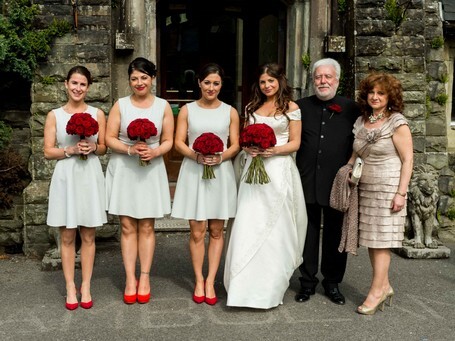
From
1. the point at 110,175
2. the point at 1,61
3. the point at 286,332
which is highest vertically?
the point at 1,61

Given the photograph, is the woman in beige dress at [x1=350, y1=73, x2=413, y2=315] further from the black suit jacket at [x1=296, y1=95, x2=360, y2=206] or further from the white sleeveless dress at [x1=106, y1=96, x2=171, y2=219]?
the white sleeveless dress at [x1=106, y1=96, x2=171, y2=219]

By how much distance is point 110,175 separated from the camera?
17.3 ft

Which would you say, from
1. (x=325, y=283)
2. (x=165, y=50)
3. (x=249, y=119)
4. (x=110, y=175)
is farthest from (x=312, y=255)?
(x=165, y=50)

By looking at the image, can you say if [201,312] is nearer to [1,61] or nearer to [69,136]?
[69,136]

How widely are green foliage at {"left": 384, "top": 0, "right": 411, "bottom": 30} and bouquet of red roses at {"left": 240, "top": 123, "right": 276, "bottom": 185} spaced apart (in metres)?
3.61

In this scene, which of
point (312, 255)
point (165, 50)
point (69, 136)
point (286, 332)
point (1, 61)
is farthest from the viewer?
point (165, 50)

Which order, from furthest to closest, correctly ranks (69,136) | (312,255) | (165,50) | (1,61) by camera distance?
Result: 1. (165,50)
2. (1,61)
3. (312,255)
4. (69,136)

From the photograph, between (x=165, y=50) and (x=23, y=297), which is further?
(x=165, y=50)

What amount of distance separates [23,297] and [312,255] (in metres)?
2.68

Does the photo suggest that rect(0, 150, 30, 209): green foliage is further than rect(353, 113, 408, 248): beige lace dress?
Yes

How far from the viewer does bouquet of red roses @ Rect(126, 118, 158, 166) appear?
4.86 m

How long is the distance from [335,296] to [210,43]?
228 inches

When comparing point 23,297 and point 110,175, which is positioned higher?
point 110,175

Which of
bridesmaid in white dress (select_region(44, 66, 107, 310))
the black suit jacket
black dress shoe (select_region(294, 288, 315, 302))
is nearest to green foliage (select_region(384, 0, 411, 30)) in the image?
the black suit jacket
